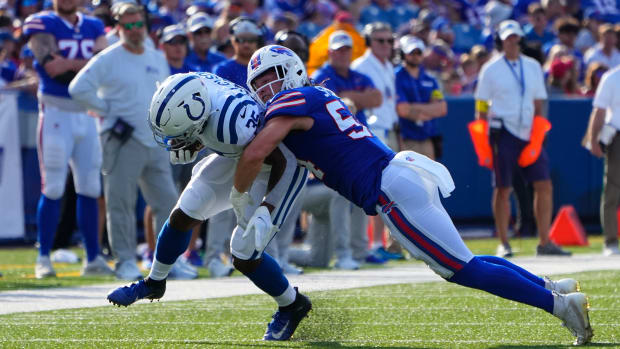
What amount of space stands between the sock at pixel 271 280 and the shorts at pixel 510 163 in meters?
4.68

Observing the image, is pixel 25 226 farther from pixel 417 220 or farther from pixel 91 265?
pixel 417 220

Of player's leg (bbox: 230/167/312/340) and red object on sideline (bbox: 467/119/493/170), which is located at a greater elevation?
player's leg (bbox: 230/167/312/340)

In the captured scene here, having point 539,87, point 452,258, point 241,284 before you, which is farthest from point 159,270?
point 539,87

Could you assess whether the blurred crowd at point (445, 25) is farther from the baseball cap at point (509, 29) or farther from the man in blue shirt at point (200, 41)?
the baseball cap at point (509, 29)

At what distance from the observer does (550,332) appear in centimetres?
507

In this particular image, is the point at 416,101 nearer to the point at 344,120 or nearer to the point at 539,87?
the point at 539,87

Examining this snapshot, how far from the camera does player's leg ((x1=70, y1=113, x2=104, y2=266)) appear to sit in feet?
27.0

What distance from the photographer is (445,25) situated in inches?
613

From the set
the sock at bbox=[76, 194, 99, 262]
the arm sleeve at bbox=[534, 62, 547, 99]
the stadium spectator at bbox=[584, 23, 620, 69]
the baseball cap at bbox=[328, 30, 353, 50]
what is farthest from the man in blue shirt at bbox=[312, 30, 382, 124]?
the stadium spectator at bbox=[584, 23, 620, 69]

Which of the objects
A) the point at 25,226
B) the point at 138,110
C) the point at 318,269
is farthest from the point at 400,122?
the point at 25,226

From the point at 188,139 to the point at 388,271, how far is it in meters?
3.78

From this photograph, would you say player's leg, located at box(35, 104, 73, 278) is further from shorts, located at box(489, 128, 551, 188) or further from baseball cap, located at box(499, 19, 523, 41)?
baseball cap, located at box(499, 19, 523, 41)

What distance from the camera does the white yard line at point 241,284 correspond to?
648cm

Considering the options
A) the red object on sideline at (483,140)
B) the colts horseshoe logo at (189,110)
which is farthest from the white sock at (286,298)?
the red object on sideline at (483,140)
